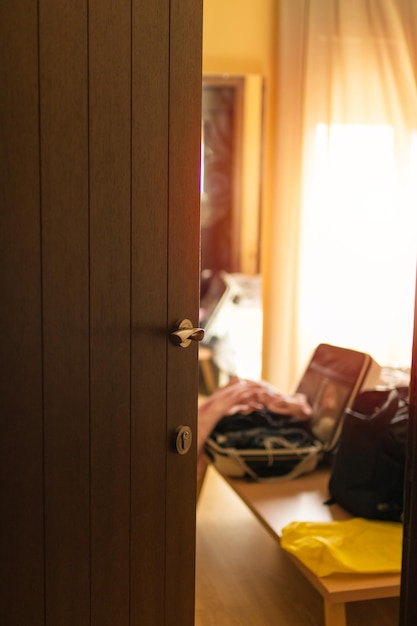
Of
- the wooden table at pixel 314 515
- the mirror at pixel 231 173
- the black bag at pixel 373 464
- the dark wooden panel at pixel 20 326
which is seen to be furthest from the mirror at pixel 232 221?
the dark wooden panel at pixel 20 326

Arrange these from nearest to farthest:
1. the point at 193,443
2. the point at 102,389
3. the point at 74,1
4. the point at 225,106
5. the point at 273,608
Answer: the point at 74,1, the point at 102,389, the point at 193,443, the point at 273,608, the point at 225,106

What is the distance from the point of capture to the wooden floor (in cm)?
244

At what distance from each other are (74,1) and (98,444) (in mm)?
855

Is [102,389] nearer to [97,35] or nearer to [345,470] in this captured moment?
[97,35]

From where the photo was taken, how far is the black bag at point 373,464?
2.51 metres

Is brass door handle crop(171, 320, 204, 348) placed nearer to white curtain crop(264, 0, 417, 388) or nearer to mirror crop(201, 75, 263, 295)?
white curtain crop(264, 0, 417, 388)

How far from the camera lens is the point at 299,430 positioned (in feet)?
10.2

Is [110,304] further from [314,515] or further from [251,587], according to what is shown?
[251,587]

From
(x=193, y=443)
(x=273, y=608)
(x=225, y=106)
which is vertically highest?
(x=225, y=106)

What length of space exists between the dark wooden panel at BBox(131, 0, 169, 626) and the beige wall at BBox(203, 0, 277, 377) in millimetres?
2777

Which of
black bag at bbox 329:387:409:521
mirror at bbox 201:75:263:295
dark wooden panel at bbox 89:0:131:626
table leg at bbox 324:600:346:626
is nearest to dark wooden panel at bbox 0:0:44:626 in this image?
dark wooden panel at bbox 89:0:131:626

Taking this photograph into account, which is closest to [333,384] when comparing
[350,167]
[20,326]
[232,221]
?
[350,167]

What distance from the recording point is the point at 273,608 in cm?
251

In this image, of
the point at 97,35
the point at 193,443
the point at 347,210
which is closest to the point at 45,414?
the point at 193,443
